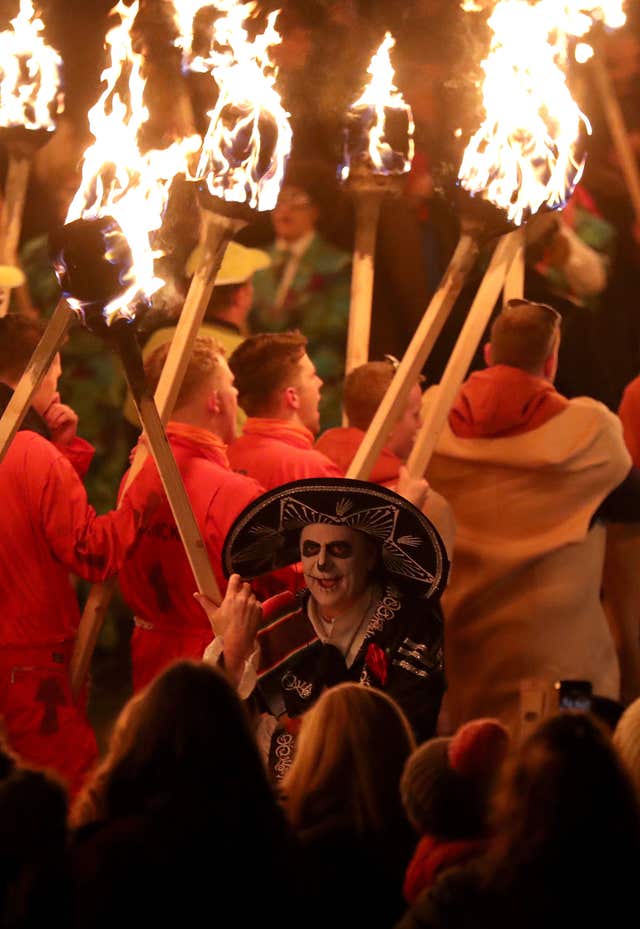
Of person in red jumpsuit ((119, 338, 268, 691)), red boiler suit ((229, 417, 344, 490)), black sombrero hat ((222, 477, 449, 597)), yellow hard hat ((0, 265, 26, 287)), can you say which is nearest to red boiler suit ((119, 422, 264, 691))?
person in red jumpsuit ((119, 338, 268, 691))

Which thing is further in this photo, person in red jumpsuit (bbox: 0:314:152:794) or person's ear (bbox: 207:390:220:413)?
person's ear (bbox: 207:390:220:413)

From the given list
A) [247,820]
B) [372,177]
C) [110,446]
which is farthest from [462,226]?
[247,820]

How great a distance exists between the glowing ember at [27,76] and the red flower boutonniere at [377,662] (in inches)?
110

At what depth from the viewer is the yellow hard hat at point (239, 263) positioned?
748 centimetres

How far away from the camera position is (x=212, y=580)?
217 inches

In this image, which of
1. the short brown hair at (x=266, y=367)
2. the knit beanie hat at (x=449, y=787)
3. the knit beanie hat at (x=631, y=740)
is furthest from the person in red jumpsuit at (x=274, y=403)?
the knit beanie hat at (x=449, y=787)

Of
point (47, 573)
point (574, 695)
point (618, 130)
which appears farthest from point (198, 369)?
point (618, 130)

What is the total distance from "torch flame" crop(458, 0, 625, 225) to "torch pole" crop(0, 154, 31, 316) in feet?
6.18

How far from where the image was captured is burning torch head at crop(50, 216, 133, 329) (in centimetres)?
537

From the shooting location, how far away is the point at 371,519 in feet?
17.1

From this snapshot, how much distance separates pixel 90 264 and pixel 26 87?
156 cm

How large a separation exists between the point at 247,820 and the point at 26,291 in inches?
180

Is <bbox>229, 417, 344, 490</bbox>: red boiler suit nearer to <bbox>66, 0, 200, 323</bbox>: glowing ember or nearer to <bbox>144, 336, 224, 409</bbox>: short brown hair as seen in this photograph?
<bbox>144, 336, 224, 409</bbox>: short brown hair

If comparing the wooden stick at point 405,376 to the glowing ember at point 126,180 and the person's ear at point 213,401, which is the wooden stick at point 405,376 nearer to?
the person's ear at point 213,401
